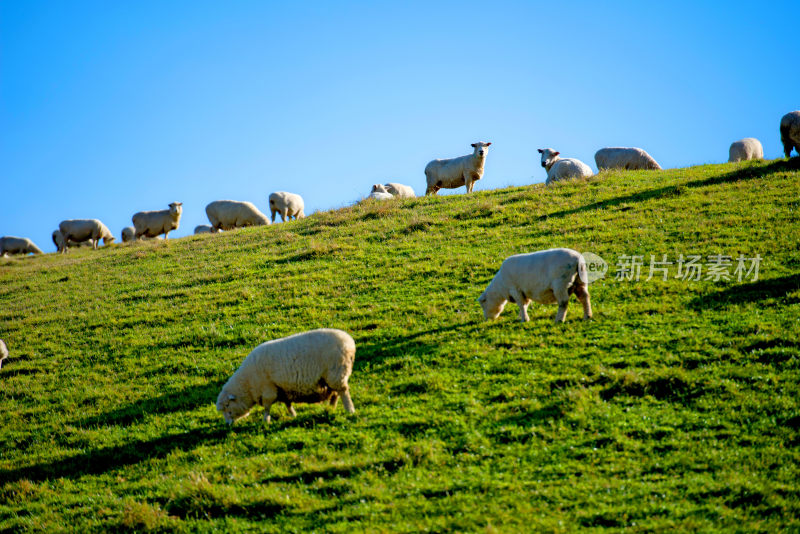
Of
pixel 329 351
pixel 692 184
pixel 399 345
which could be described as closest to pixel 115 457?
pixel 329 351

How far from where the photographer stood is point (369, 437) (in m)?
9.38

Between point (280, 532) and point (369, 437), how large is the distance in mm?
2234

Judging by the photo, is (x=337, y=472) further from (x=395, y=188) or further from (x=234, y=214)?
(x=395, y=188)

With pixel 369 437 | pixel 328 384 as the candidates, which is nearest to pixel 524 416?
pixel 369 437

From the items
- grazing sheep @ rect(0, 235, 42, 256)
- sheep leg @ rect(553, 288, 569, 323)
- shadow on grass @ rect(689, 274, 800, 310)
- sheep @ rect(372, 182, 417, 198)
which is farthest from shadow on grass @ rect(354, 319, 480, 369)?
grazing sheep @ rect(0, 235, 42, 256)

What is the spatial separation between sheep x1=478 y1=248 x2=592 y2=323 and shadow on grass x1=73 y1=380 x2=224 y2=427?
6581 mm

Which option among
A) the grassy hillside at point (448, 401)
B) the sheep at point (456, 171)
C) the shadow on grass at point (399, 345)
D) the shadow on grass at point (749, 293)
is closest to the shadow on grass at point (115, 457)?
the grassy hillside at point (448, 401)

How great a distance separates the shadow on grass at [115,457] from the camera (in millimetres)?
10359

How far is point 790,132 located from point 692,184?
5129mm

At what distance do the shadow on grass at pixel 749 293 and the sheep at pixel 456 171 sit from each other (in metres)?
19.0

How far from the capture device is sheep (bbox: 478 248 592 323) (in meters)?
12.4

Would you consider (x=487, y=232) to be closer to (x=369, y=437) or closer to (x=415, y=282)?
(x=415, y=282)

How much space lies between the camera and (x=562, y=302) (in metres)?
12.6

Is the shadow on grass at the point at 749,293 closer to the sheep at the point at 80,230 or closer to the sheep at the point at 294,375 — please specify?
the sheep at the point at 294,375
